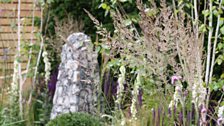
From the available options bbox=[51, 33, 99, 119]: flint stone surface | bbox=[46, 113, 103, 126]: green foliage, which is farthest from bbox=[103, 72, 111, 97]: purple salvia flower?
bbox=[46, 113, 103, 126]: green foliage

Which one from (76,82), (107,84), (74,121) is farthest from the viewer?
(107,84)

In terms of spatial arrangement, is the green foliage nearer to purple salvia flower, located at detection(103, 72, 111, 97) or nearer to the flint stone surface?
the flint stone surface

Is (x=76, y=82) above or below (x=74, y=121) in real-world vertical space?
above

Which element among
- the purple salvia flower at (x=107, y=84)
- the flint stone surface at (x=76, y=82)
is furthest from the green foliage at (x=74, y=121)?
the purple salvia flower at (x=107, y=84)

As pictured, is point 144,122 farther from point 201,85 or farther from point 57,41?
point 57,41

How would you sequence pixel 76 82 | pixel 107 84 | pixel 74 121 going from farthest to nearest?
pixel 107 84
pixel 76 82
pixel 74 121

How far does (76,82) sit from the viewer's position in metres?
4.34

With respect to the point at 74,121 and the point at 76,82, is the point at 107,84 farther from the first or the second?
the point at 74,121

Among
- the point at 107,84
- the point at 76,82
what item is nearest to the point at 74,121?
the point at 76,82

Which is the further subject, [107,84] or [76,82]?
[107,84]

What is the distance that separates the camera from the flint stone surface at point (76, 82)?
4.34 meters

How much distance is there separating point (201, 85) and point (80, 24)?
2.19m

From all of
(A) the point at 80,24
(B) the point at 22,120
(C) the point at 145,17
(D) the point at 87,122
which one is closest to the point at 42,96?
(B) the point at 22,120

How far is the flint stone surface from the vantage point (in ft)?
14.2
